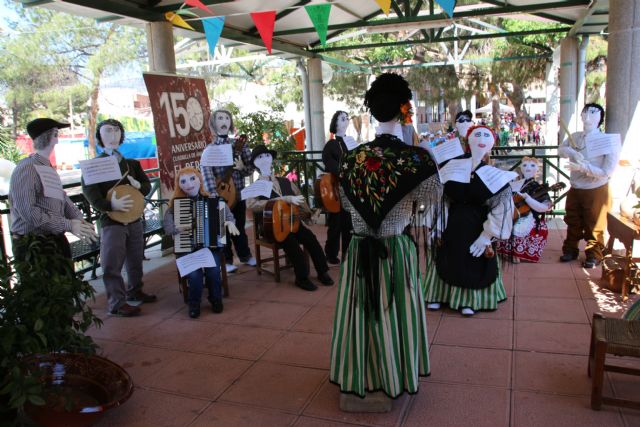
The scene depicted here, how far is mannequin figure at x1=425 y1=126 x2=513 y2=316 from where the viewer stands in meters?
3.73

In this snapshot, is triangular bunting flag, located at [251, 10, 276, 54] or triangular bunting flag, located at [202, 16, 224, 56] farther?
triangular bunting flag, located at [202, 16, 224, 56]

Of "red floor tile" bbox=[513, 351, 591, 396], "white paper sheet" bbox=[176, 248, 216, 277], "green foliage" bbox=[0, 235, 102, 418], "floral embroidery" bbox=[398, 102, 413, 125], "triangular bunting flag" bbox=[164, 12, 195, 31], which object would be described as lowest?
"red floor tile" bbox=[513, 351, 591, 396]

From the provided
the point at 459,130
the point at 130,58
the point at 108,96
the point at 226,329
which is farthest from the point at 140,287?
the point at 108,96

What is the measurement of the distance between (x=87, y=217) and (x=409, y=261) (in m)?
3.99

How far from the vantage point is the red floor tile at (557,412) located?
8.51 feet

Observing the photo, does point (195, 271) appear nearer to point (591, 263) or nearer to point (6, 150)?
point (591, 263)

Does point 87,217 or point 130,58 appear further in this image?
point 130,58

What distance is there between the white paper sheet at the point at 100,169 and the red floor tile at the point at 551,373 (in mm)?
3197

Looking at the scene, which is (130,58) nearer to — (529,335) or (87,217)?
(87,217)

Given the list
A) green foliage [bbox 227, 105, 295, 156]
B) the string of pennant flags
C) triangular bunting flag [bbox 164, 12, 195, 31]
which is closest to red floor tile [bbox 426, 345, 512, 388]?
the string of pennant flags

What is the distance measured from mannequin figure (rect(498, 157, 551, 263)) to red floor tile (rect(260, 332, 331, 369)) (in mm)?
2397

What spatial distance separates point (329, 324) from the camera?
13.3 feet

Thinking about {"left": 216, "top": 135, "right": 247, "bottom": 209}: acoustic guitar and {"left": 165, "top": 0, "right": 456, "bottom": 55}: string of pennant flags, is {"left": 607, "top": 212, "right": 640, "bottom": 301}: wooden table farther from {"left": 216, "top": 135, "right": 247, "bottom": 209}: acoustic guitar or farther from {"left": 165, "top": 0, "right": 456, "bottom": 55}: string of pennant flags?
{"left": 216, "top": 135, "right": 247, "bottom": 209}: acoustic guitar

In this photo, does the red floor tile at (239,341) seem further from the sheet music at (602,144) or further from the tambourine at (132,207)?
the sheet music at (602,144)
